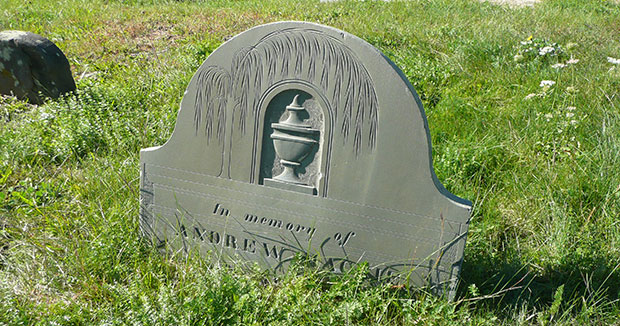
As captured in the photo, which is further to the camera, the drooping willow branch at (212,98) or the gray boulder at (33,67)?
the gray boulder at (33,67)

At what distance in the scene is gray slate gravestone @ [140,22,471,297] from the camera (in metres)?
2.27

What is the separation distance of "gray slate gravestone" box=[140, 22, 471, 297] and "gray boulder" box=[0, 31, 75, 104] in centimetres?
262

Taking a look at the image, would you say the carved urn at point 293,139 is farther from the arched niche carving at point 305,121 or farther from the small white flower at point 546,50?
the small white flower at point 546,50

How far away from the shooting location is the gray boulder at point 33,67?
472 centimetres

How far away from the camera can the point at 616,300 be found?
228cm

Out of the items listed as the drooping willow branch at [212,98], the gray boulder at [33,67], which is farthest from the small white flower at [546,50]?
the gray boulder at [33,67]

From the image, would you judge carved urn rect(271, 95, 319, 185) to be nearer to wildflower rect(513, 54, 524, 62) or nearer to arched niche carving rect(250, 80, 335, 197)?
arched niche carving rect(250, 80, 335, 197)

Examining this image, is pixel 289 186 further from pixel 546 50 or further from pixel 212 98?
pixel 546 50

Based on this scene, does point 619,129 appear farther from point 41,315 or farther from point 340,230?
point 41,315

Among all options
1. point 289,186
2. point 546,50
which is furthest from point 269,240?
point 546,50

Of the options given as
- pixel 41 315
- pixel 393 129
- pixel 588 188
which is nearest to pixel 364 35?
pixel 588 188

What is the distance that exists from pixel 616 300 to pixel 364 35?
4.68m

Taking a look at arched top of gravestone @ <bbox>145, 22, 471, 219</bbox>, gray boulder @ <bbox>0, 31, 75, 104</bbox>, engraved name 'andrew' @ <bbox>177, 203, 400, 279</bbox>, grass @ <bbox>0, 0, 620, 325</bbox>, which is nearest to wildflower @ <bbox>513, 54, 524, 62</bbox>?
grass @ <bbox>0, 0, 620, 325</bbox>

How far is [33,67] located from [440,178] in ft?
13.0
